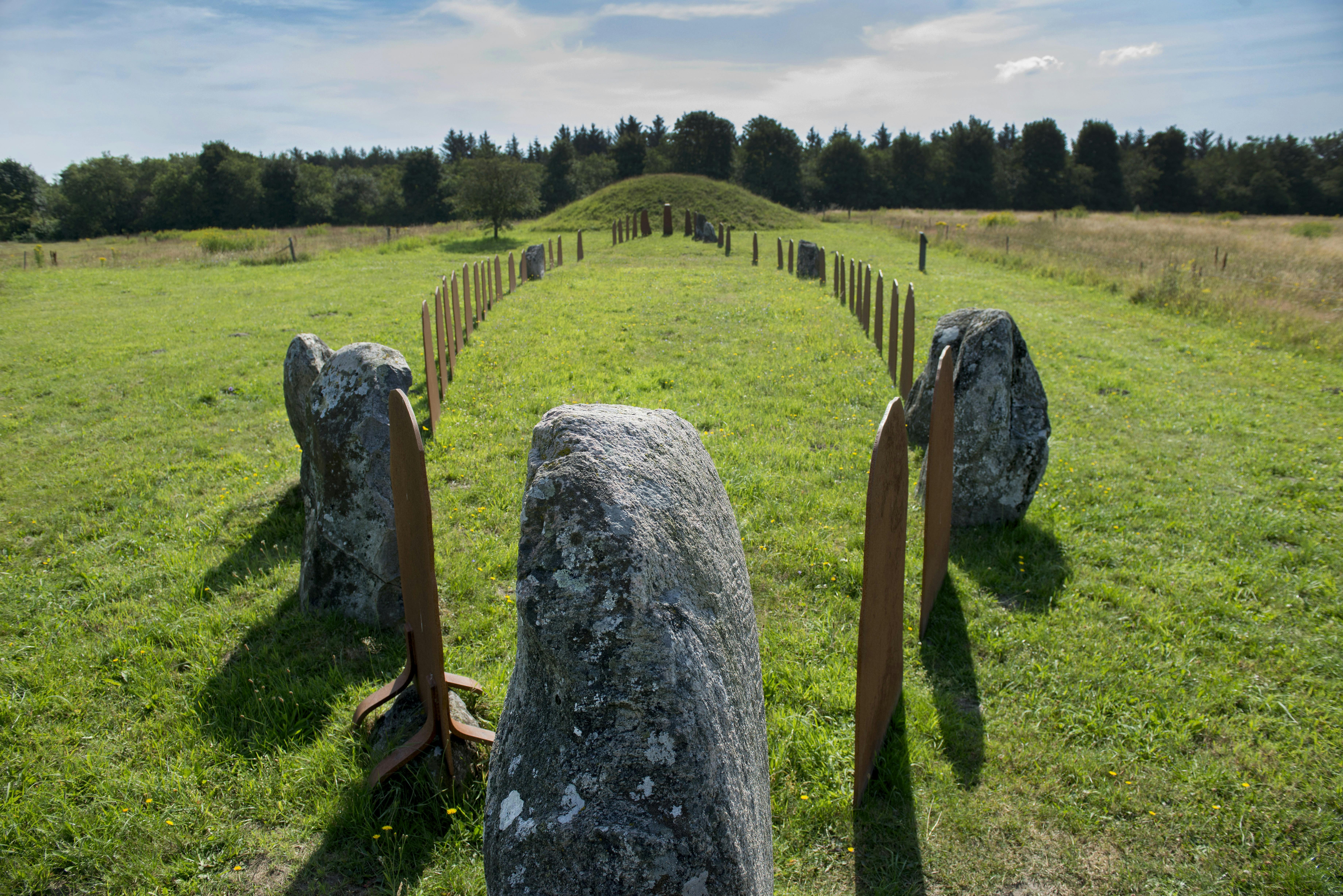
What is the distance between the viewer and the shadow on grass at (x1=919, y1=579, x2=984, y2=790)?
12.6 feet

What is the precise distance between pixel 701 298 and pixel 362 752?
49.5 feet

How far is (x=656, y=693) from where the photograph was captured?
1946 mm

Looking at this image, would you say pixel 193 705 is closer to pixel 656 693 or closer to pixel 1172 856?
pixel 656 693

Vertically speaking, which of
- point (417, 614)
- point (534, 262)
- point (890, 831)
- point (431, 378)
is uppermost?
point (534, 262)

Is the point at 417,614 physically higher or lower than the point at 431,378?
lower

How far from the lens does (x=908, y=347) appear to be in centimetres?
A: 925

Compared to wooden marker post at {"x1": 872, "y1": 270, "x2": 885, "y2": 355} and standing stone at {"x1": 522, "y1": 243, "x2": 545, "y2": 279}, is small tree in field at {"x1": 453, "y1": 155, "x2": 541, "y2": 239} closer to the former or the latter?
standing stone at {"x1": 522, "y1": 243, "x2": 545, "y2": 279}

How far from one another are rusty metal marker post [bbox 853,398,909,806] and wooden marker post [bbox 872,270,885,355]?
8.47 m

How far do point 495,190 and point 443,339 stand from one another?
87.8 ft

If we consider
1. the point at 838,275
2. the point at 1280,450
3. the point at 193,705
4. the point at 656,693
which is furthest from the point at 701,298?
the point at 656,693

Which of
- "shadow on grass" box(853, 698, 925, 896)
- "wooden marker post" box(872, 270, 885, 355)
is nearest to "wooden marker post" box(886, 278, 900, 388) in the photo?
"wooden marker post" box(872, 270, 885, 355)

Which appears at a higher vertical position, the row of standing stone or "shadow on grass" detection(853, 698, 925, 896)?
the row of standing stone

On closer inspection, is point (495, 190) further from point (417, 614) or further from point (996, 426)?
point (417, 614)

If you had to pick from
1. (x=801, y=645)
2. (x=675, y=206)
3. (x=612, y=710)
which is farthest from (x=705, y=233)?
(x=612, y=710)
